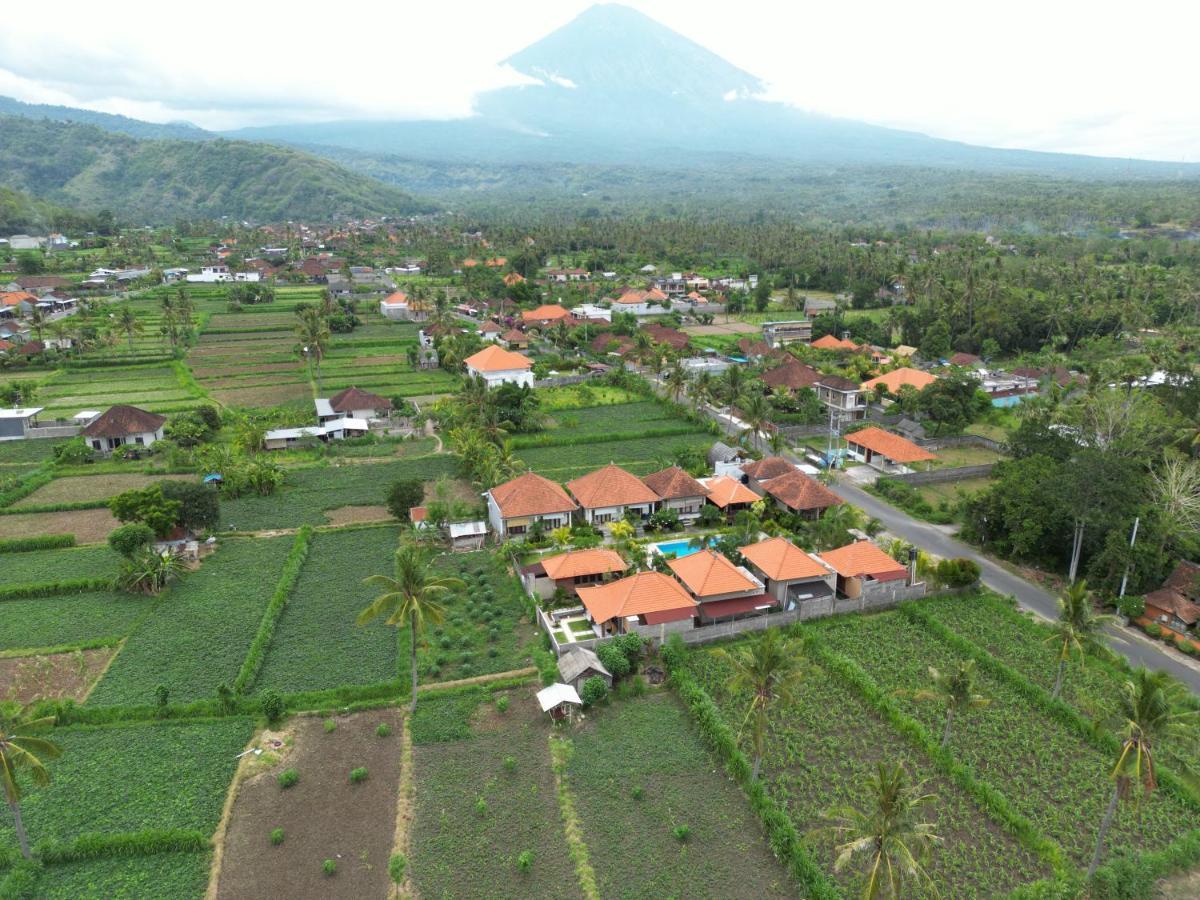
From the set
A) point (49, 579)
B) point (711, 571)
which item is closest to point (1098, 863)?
point (711, 571)

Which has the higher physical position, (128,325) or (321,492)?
(128,325)

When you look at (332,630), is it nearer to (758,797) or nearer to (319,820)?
(319,820)

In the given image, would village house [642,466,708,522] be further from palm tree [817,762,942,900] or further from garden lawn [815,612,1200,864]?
palm tree [817,762,942,900]

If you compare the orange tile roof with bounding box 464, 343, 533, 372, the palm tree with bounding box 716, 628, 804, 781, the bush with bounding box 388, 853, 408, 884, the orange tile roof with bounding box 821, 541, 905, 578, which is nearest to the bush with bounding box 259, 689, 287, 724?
the bush with bounding box 388, 853, 408, 884

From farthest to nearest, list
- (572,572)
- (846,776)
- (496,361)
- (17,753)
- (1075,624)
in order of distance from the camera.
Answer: (496,361), (572,572), (1075,624), (846,776), (17,753)

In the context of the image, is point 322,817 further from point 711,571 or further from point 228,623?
point 711,571

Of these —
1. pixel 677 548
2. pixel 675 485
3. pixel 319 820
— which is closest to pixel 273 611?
pixel 319 820
